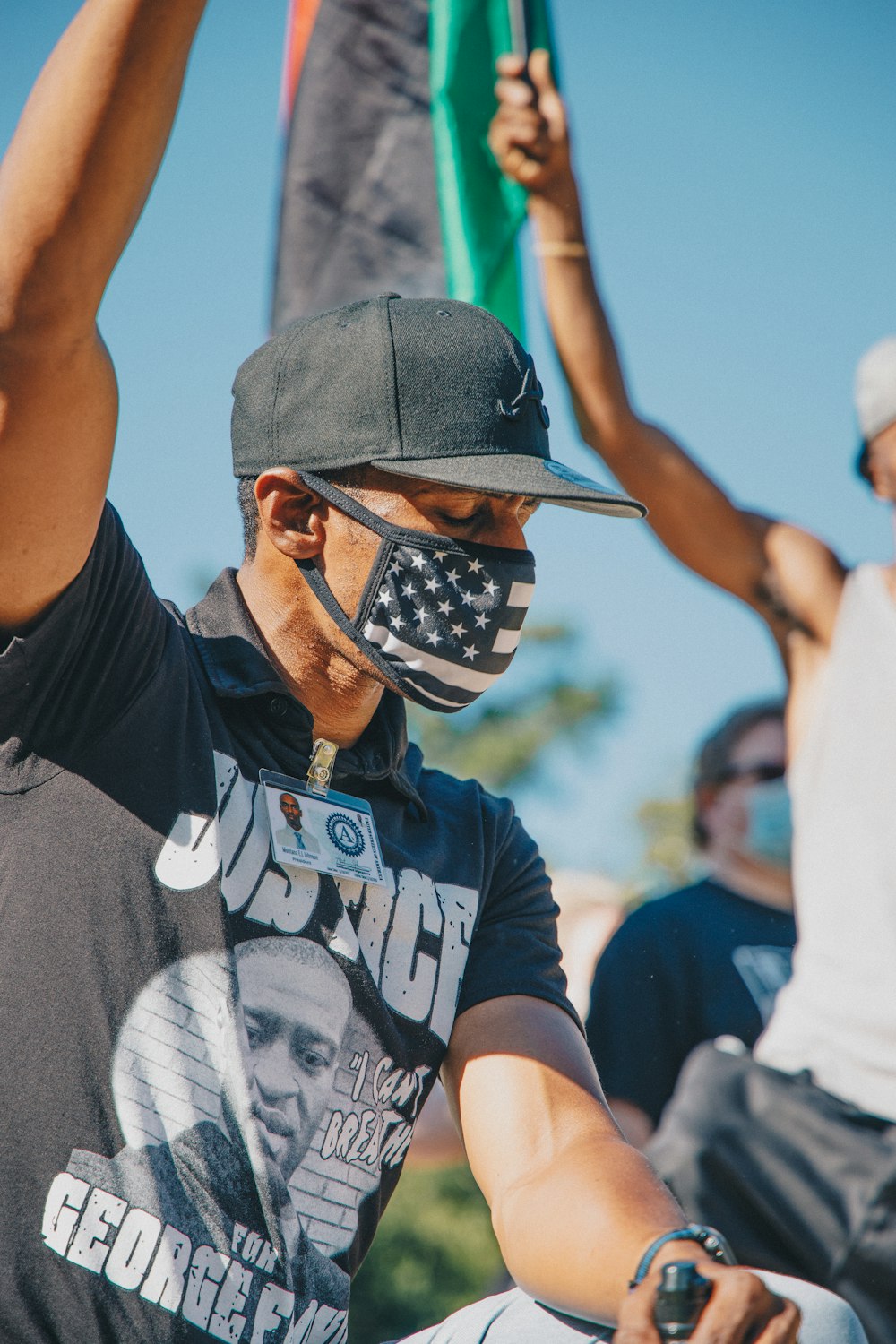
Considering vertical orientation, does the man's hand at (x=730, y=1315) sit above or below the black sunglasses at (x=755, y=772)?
below

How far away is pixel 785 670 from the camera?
12.5ft

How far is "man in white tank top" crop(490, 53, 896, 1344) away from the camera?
3.08m

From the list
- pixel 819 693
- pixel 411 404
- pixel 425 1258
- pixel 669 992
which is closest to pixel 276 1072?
pixel 411 404

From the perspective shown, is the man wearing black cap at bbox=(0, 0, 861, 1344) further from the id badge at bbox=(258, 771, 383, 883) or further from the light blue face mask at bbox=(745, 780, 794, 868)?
the light blue face mask at bbox=(745, 780, 794, 868)

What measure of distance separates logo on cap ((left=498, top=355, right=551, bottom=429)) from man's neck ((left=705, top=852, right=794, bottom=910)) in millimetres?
2386

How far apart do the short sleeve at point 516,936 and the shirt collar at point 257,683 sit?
246 millimetres

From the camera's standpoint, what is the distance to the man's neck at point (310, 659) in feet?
8.77

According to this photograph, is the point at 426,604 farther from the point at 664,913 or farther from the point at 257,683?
the point at 664,913

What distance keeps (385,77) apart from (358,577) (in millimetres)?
3150

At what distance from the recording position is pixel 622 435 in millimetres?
4113

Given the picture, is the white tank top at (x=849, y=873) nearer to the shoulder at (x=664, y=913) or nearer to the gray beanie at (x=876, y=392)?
the gray beanie at (x=876, y=392)

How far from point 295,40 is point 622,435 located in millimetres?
2528

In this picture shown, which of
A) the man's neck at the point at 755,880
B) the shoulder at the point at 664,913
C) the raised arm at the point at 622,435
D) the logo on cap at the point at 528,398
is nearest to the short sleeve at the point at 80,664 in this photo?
Result: the logo on cap at the point at 528,398

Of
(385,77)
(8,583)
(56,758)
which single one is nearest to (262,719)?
(56,758)
